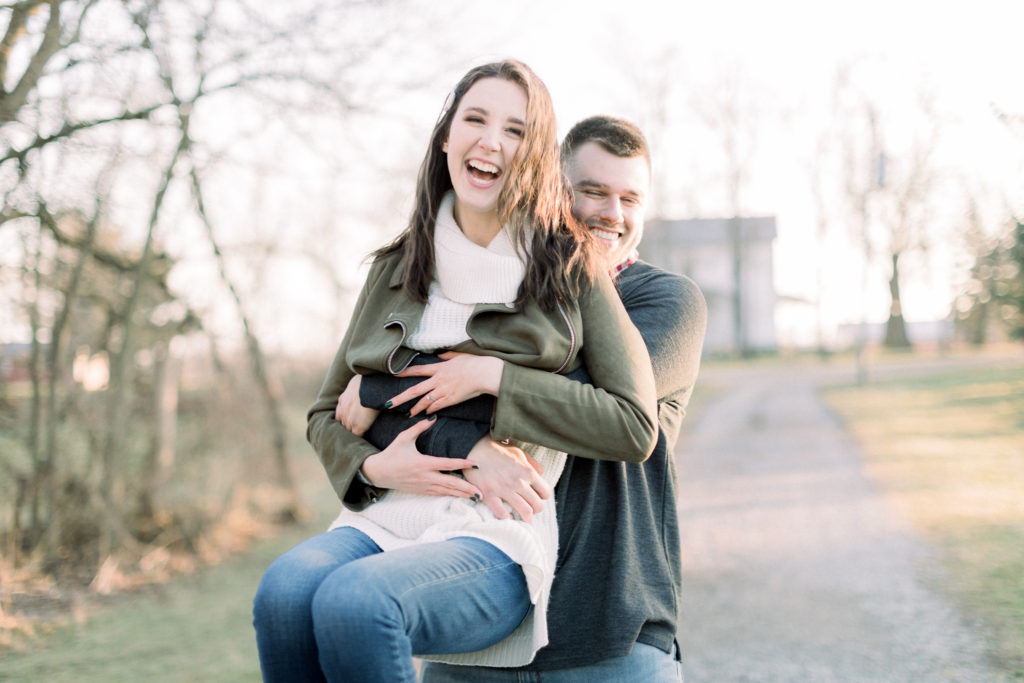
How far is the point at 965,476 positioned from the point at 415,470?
836 cm

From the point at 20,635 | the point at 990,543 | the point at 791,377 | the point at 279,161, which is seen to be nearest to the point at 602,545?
the point at 20,635

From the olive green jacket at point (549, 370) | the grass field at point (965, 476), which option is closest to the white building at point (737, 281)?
the grass field at point (965, 476)

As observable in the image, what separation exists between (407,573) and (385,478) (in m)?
0.37

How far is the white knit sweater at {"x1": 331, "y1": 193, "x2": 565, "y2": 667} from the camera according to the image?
78.5 inches

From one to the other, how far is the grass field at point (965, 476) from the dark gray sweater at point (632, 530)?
9.20 ft

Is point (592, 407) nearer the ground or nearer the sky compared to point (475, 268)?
nearer the ground

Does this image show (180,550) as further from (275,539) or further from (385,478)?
(385,478)

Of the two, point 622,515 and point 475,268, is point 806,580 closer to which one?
point 622,515

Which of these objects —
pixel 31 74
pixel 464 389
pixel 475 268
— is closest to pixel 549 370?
pixel 464 389

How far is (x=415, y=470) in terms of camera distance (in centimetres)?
207

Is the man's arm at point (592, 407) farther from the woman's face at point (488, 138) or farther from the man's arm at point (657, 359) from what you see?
the woman's face at point (488, 138)

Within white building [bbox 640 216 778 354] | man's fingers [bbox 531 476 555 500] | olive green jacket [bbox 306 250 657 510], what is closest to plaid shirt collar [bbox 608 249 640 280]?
olive green jacket [bbox 306 250 657 510]

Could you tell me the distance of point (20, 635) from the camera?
538 centimetres

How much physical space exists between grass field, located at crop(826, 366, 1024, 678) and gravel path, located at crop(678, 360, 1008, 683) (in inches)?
7.1
